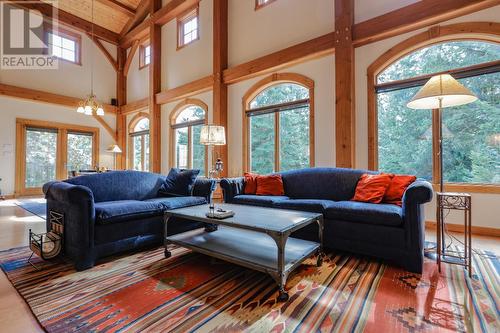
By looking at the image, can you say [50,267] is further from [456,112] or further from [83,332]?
[456,112]

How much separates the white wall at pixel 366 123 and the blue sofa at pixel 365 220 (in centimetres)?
85

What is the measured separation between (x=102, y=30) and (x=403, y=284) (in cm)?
1048

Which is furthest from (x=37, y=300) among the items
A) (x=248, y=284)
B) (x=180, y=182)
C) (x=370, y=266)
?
(x=370, y=266)

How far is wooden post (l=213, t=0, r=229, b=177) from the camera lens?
5.60 m

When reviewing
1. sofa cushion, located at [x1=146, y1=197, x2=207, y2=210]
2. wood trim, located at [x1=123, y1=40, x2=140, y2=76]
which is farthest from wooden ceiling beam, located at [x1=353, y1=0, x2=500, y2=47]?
wood trim, located at [x1=123, y1=40, x2=140, y2=76]

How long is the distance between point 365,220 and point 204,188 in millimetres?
2066

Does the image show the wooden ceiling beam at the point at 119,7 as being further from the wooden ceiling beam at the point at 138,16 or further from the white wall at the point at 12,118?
the white wall at the point at 12,118

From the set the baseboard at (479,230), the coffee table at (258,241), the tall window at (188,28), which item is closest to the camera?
the coffee table at (258,241)

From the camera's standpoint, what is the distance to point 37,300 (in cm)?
172

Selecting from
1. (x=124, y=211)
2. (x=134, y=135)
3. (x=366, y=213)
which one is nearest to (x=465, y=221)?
(x=366, y=213)

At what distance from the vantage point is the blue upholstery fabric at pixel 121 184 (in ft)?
9.80

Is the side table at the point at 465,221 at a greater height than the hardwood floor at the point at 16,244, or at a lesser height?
greater

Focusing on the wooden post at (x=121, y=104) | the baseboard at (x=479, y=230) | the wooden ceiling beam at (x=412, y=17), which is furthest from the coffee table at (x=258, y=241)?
the wooden post at (x=121, y=104)

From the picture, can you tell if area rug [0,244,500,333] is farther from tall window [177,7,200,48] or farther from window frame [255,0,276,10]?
tall window [177,7,200,48]
